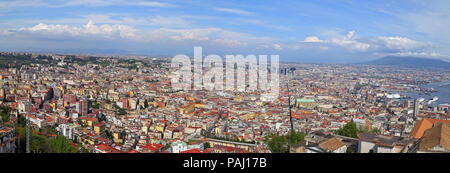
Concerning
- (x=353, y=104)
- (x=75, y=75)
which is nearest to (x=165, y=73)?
(x=75, y=75)

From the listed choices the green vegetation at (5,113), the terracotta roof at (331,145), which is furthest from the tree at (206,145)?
the green vegetation at (5,113)

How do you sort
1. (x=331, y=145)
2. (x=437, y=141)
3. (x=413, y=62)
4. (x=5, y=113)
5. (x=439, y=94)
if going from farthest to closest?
1. (x=413, y=62)
2. (x=439, y=94)
3. (x=5, y=113)
4. (x=331, y=145)
5. (x=437, y=141)

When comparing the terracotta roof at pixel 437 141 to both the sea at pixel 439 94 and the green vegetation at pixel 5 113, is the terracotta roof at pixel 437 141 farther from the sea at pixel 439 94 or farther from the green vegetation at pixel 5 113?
the sea at pixel 439 94

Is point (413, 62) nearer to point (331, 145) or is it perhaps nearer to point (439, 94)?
point (439, 94)

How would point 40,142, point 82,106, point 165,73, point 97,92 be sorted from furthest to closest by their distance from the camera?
point 165,73 < point 97,92 < point 82,106 < point 40,142

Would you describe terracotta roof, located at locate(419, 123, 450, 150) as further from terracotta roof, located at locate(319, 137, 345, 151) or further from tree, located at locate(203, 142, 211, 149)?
tree, located at locate(203, 142, 211, 149)

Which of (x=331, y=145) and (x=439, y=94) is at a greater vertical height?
(x=331, y=145)

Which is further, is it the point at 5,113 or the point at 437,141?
the point at 5,113

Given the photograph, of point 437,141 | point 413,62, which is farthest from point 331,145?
point 413,62

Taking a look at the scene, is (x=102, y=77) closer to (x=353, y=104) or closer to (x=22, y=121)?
(x=22, y=121)
